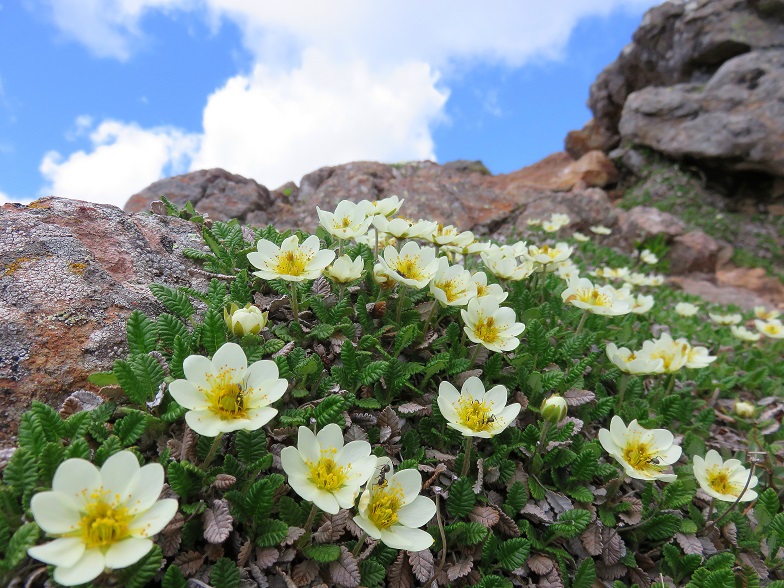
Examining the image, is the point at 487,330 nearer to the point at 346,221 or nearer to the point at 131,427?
the point at 346,221

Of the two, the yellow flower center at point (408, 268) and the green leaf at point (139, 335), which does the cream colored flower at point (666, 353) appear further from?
the green leaf at point (139, 335)

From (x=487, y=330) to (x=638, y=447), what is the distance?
76cm

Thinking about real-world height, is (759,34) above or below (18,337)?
above

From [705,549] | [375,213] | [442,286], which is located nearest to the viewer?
[705,549]

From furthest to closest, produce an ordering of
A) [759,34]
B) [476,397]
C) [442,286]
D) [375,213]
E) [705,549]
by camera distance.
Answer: [759,34]
[375,213]
[442,286]
[705,549]
[476,397]

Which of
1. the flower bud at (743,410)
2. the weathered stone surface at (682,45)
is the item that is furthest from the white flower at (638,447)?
the weathered stone surface at (682,45)

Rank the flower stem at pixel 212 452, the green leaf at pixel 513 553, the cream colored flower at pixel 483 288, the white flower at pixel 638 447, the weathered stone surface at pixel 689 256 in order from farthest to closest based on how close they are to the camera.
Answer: the weathered stone surface at pixel 689 256 → the cream colored flower at pixel 483 288 → the white flower at pixel 638 447 → the green leaf at pixel 513 553 → the flower stem at pixel 212 452

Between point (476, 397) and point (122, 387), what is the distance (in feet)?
4.24

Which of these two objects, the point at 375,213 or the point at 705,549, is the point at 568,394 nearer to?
the point at 705,549

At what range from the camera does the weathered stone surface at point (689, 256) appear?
965cm

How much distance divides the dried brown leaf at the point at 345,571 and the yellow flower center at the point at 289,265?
110 centimetres

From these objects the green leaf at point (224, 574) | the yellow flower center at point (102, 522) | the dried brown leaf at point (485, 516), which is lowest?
the dried brown leaf at point (485, 516)

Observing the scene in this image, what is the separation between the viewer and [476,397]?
2143 millimetres

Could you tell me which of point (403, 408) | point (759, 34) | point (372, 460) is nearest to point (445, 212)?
point (403, 408)
